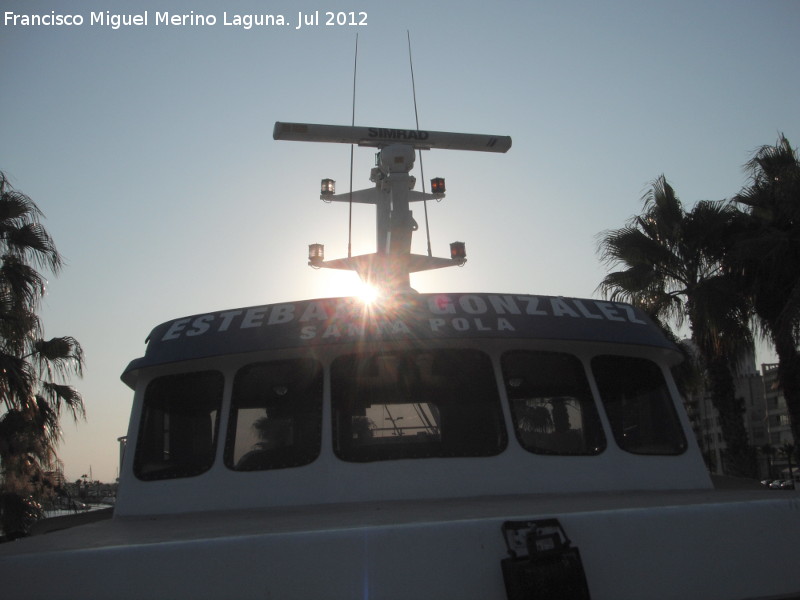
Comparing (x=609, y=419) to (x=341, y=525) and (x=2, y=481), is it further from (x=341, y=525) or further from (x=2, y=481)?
(x=2, y=481)

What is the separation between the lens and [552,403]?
14.6ft

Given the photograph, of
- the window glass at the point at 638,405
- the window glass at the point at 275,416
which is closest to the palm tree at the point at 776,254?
the window glass at the point at 638,405

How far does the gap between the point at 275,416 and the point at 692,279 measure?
1411cm

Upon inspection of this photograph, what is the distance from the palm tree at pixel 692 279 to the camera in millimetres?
16375

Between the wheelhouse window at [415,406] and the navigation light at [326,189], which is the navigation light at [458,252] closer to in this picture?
the navigation light at [326,189]

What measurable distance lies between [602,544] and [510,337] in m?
1.81

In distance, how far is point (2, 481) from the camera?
14.4 meters

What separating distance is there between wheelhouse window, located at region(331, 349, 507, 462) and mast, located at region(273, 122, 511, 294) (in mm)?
2091

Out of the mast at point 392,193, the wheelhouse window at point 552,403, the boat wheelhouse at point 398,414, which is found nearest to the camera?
the boat wheelhouse at point 398,414

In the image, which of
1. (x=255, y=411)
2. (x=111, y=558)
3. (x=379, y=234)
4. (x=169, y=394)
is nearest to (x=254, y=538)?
(x=111, y=558)

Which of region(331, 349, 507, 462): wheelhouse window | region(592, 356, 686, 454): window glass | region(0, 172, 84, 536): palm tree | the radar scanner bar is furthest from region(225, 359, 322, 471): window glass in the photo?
region(0, 172, 84, 536): palm tree

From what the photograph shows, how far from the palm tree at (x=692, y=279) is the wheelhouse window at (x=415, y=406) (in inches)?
506

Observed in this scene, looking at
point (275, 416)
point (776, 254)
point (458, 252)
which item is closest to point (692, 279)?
point (776, 254)

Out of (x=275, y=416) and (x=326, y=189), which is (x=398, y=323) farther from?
(x=326, y=189)
